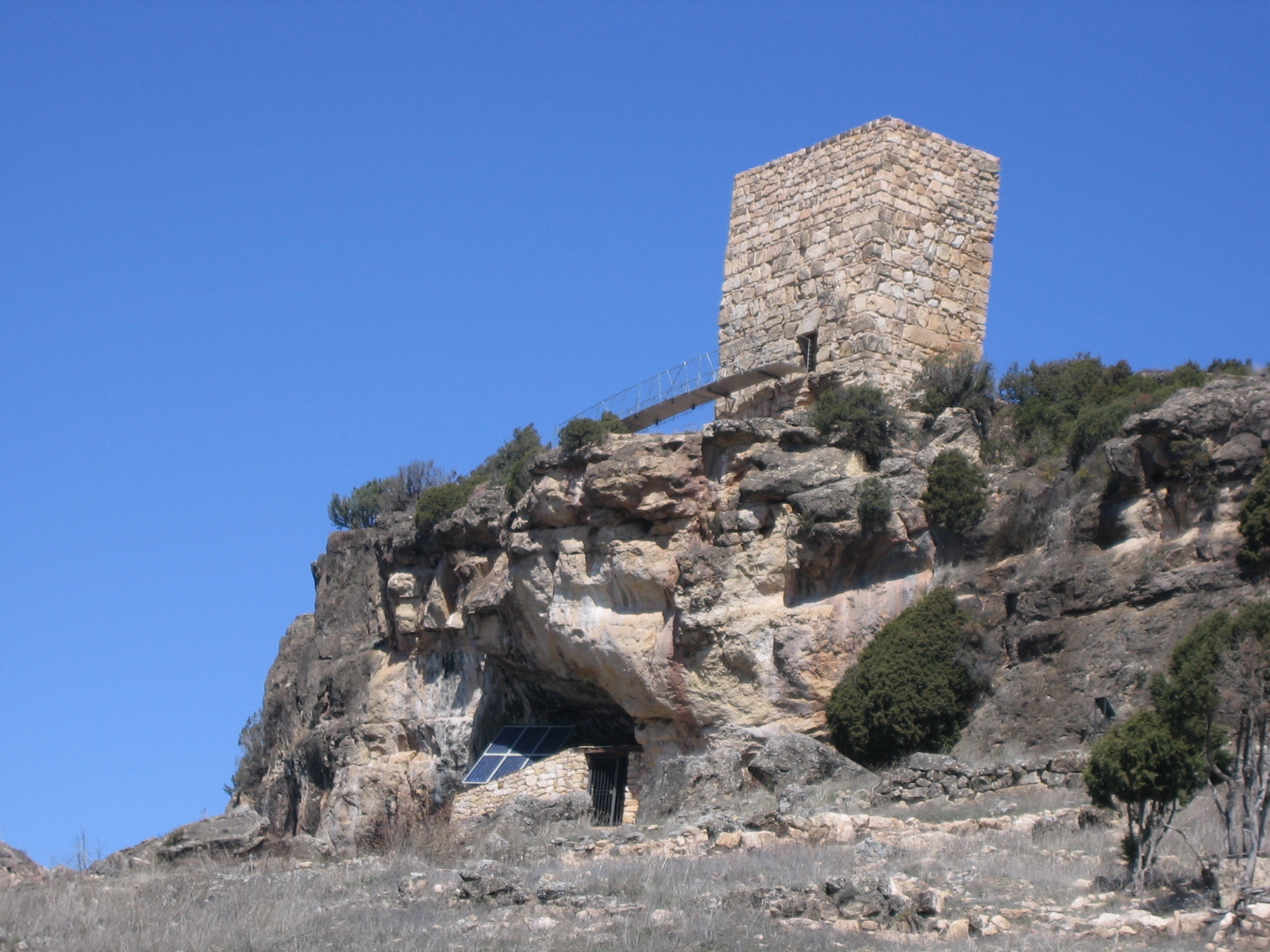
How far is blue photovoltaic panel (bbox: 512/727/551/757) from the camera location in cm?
2495

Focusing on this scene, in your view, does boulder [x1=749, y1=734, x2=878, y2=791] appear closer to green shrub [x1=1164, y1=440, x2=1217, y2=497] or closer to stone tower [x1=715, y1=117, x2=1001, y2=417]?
green shrub [x1=1164, y1=440, x2=1217, y2=497]

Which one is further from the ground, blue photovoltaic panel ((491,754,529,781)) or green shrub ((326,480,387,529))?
green shrub ((326,480,387,529))

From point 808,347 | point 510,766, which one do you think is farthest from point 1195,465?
point 510,766

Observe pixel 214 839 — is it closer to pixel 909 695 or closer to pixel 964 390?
pixel 909 695

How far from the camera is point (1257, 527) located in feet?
61.7

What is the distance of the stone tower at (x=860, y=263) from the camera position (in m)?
25.4

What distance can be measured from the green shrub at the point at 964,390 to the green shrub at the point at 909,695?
382 cm

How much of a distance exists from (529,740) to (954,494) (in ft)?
24.6

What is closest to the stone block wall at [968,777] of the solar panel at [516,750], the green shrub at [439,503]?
the solar panel at [516,750]

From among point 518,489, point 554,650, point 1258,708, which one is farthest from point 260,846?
point 1258,708

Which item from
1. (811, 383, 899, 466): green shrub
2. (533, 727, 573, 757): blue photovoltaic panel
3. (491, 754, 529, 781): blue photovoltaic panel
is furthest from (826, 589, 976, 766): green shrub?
(491, 754, 529, 781): blue photovoltaic panel

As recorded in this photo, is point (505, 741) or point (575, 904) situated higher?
point (505, 741)

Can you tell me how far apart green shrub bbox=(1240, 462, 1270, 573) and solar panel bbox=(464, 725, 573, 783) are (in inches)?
399

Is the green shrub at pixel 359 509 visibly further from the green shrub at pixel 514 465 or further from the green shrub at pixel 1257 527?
the green shrub at pixel 1257 527
